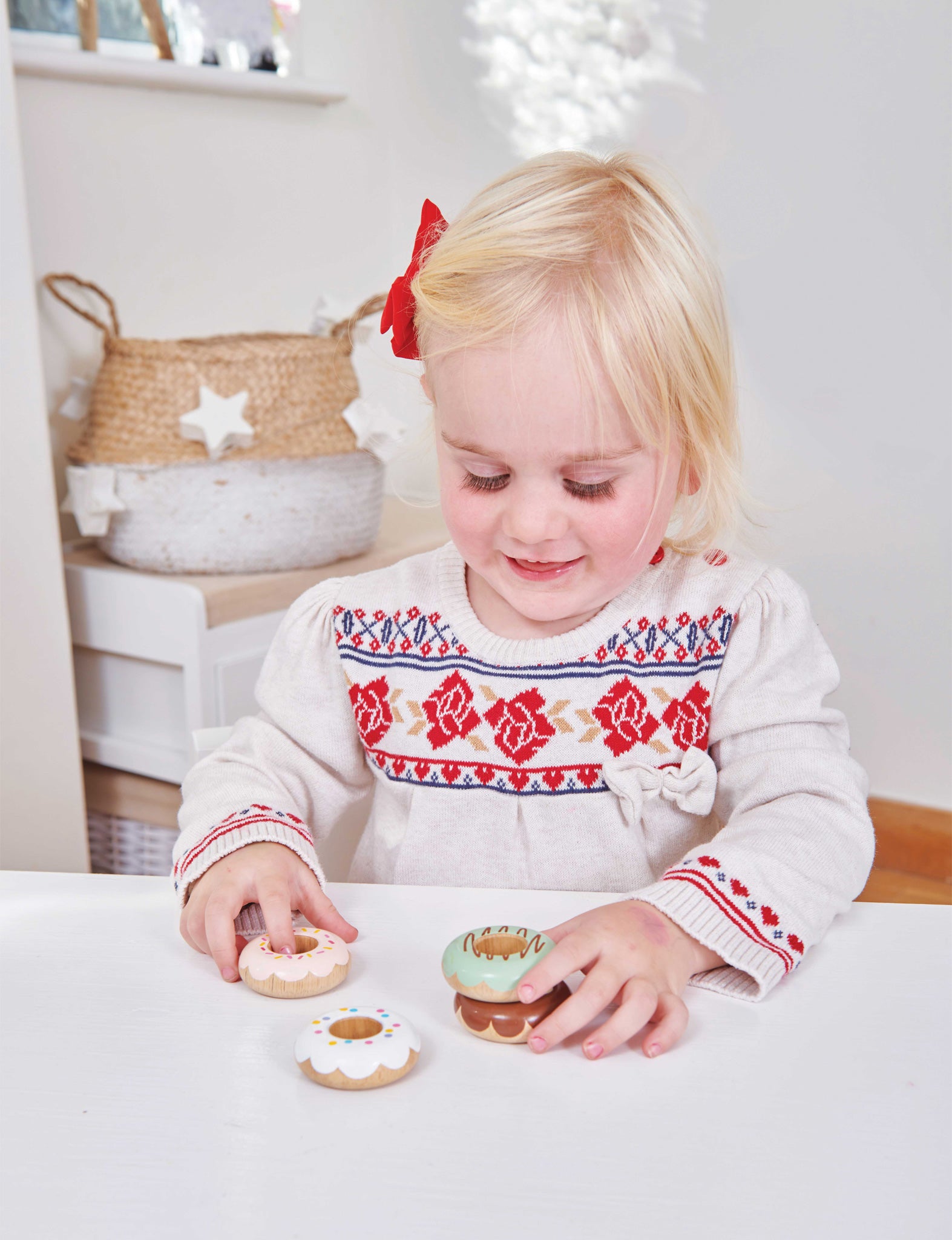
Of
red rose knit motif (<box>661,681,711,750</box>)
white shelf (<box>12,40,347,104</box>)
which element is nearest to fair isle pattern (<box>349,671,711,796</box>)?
red rose knit motif (<box>661,681,711,750</box>)

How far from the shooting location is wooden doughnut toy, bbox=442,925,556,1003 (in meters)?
0.52

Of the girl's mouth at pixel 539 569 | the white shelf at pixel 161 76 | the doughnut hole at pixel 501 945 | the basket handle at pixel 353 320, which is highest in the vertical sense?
the white shelf at pixel 161 76

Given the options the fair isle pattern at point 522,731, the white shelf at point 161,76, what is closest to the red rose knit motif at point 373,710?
the fair isle pattern at point 522,731

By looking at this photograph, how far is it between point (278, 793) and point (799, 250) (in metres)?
1.29

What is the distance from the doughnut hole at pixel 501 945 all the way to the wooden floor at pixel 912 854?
139cm

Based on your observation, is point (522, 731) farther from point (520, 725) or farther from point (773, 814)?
point (773, 814)

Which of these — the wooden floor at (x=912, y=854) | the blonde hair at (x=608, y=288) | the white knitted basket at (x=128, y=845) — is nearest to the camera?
the blonde hair at (x=608, y=288)

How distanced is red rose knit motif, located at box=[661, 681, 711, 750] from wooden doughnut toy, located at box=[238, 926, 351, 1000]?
0.34 metres

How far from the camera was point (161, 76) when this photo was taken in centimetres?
166

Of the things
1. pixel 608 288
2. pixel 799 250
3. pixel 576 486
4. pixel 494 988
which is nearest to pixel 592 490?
pixel 576 486

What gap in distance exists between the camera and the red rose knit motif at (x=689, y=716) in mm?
848

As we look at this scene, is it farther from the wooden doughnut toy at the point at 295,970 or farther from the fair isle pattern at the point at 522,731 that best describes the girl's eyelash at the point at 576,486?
the wooden doughnut toy at the point at 295,970

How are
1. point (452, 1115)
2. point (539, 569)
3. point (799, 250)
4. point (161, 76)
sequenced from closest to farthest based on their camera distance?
point (452, 1115) < point (539, 569) < point (161, 76) < point (799, 250)

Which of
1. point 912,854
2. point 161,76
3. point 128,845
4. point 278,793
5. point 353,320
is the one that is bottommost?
point 912,854
